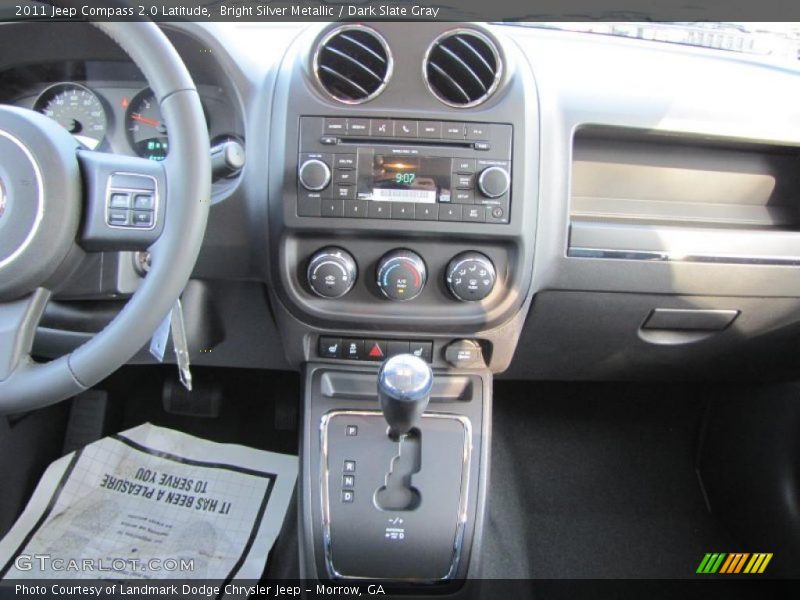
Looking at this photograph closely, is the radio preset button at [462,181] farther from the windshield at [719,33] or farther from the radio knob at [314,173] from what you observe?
the windshield at [719,33]

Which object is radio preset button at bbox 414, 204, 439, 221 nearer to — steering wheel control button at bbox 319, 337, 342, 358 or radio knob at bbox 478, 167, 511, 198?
radio knob at bbox 478, 167, 511, 198

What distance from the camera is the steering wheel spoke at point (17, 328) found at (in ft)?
2.72

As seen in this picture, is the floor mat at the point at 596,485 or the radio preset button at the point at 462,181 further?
the floor mat at the point at 596,485

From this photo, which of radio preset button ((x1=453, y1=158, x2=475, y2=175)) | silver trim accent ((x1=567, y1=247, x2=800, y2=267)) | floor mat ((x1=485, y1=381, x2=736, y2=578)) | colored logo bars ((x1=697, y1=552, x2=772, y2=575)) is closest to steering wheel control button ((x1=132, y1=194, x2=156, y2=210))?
radio preset button ((x1=453, y1=158, x2=475, y2=175))

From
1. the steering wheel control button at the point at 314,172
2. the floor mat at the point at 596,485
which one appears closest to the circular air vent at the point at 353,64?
the steering wheel control button at the point at 314,172

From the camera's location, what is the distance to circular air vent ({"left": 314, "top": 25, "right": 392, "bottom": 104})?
1074mm

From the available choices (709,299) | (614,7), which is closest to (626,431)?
(709,299)

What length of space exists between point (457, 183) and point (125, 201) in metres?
0.50

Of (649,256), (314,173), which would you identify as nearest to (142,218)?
(314,173)

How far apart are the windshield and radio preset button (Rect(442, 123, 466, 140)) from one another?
27 centimetres

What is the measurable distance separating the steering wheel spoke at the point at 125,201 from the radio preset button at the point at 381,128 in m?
0.36

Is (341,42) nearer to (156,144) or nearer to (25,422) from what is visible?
(156,144)

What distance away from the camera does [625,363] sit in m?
1.45

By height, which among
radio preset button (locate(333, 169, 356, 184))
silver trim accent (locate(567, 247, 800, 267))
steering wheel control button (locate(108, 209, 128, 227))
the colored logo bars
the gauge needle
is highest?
the gauge needle
